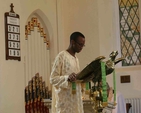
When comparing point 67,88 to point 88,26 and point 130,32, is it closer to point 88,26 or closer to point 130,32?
point 88,26

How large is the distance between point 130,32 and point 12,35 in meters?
2.50

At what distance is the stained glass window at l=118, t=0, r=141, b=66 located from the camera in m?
7.04

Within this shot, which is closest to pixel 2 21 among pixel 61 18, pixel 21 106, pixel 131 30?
pixel 21 106

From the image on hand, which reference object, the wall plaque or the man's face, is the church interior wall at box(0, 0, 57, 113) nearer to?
the wall plaque

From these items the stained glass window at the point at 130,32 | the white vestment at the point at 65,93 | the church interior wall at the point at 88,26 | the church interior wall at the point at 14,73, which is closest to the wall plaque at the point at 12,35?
the church interior wall at the point at 14,73

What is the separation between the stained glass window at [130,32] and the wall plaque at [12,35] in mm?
2251

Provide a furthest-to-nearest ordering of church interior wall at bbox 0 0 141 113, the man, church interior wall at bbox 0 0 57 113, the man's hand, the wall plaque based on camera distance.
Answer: church interior wall at bbox 0 0 141 113
the wall plaque
church interior wall at bbox 0 0 57 113
the man
the man's hand

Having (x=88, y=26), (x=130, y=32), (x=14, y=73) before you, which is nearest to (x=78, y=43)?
(x=14, y=73)

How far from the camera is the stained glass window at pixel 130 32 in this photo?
23.1 feet

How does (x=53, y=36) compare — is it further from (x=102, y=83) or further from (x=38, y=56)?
(x=102, y=83)

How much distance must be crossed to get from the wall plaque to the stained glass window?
7.39ft

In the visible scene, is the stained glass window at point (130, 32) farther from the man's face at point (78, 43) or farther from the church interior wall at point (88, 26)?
the man's face at point (78, 43)

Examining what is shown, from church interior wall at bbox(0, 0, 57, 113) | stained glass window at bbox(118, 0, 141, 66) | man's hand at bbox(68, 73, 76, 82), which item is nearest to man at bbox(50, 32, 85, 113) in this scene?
man's hand at bbox(68, 73, 76, 82)

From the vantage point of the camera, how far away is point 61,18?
23.9ft
